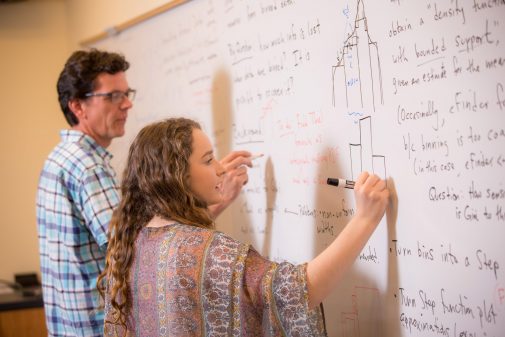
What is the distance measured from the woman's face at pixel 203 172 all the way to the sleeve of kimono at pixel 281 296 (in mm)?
233

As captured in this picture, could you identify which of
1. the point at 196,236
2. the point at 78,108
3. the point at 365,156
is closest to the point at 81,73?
the point at 78,108

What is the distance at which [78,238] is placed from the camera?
78.3 inches

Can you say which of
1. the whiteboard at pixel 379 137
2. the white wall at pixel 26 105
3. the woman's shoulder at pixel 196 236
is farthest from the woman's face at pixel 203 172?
the white wall at pixel 26 105

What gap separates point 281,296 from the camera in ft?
4.56

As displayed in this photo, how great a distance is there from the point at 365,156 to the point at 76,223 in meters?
0.98

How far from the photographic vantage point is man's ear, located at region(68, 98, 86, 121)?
84.1 inches

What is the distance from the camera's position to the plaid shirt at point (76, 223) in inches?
76.4

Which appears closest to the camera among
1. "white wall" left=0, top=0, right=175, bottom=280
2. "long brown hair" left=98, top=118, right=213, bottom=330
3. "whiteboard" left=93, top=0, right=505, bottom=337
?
"whiteboard" left=93, top=0, right=505, bottom=337

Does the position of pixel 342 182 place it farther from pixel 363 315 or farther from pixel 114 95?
pixel 114 95

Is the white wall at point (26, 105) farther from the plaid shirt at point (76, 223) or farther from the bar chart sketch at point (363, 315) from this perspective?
the bar chart sketch at point (363, 315)

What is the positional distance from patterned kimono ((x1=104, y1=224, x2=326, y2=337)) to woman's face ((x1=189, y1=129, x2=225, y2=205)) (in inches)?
5.5

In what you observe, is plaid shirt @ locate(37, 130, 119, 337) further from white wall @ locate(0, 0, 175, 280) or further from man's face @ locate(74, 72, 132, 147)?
white wall @ locate(0, 0, 175, 280)

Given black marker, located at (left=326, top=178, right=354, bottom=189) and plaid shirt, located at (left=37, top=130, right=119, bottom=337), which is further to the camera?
plaid shirt, located at (left=37, top=130, right=119, bottom=337)

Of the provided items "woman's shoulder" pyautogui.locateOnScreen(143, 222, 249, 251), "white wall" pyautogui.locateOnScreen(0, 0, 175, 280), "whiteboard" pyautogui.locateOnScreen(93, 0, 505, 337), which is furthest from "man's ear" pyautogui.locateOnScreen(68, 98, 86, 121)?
"white wall" pyautogui.locateOnScreen(0, 0, 175, 280)
